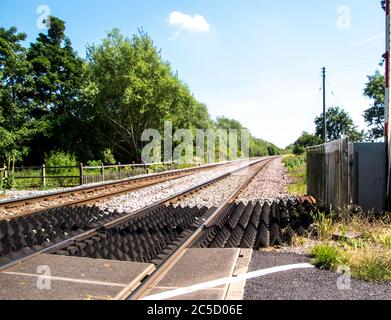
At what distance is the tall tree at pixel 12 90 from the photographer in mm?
28516

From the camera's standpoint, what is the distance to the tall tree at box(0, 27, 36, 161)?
28.5 meters

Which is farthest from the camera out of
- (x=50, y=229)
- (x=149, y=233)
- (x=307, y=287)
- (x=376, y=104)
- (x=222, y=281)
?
(x=376, y=104)

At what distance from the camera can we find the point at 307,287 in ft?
12.8

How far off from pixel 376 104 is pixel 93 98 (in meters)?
37.4

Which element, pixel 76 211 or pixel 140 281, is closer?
pixel 140 281

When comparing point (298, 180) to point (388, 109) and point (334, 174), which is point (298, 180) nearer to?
point (388, 109)

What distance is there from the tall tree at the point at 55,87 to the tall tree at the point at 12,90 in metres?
2.33

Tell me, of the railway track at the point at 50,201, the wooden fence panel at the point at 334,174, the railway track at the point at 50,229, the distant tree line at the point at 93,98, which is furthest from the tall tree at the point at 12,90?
the wooden fence panel at the point at 334,174

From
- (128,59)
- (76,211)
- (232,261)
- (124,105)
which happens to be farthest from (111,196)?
(128,59)

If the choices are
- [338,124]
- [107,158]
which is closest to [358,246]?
[107,158]

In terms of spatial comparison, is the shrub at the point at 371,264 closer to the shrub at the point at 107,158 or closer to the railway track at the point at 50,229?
the railway track at the point at 50,229
